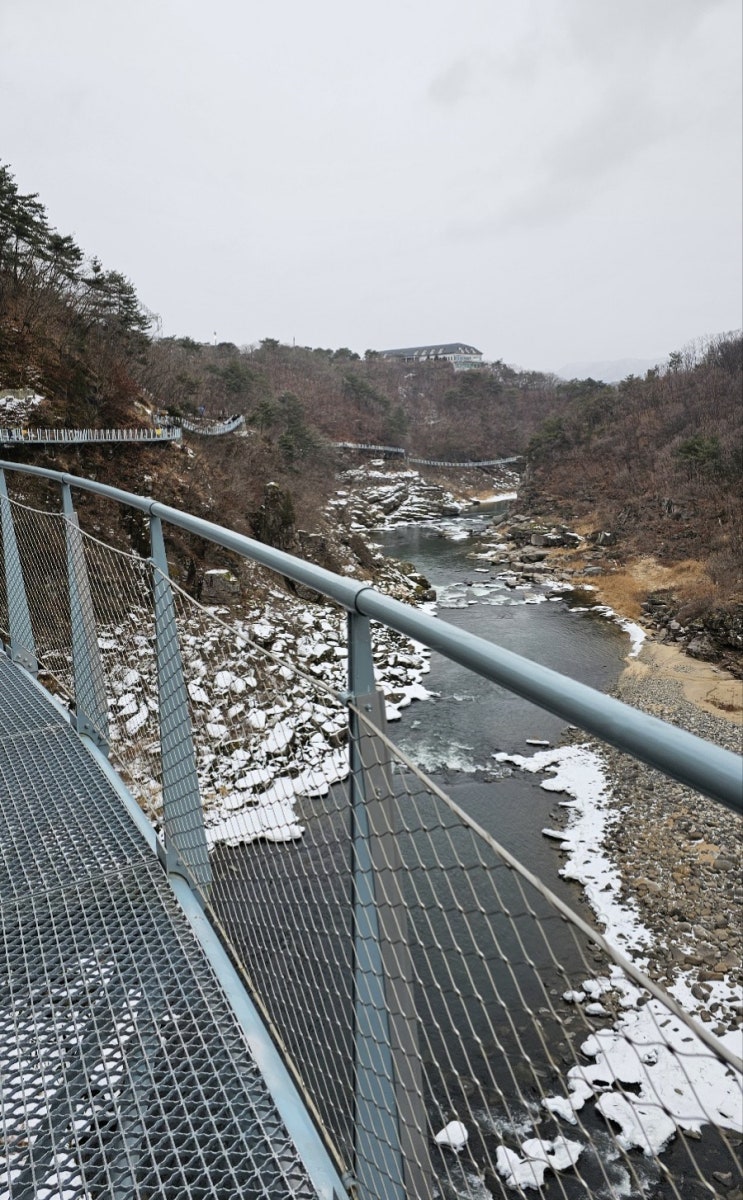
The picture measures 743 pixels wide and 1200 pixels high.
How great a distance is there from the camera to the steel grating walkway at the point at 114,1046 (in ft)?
3.91

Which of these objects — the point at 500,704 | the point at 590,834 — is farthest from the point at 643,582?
the point at 590,834

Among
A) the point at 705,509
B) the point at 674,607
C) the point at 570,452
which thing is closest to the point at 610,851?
the point at 674,607

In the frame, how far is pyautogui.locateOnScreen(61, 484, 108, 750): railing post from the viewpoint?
2.55 m

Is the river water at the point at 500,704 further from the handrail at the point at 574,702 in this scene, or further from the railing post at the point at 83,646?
the handrail at the point at 574,702

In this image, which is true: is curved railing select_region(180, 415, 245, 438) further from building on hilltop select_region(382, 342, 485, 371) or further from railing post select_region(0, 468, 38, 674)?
building on hilltop select_region(382, 342, 485, 371)

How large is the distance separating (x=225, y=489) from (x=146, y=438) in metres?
2.14

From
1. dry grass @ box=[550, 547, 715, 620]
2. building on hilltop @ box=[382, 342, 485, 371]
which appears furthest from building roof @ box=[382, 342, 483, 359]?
dry grass @ box=[550, 547, 715, 620]

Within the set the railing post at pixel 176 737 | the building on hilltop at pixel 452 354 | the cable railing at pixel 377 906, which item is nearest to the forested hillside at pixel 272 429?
the cable railing at pixel 377 906

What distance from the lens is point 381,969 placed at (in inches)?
41.0

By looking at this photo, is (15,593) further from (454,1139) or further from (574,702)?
(454,1139)

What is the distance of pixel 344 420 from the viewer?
42969 millimetres

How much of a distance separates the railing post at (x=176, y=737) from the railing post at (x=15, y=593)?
1958 mm

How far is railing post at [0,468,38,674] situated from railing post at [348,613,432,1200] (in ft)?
9.63

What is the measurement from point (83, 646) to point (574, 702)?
7.51 feet
